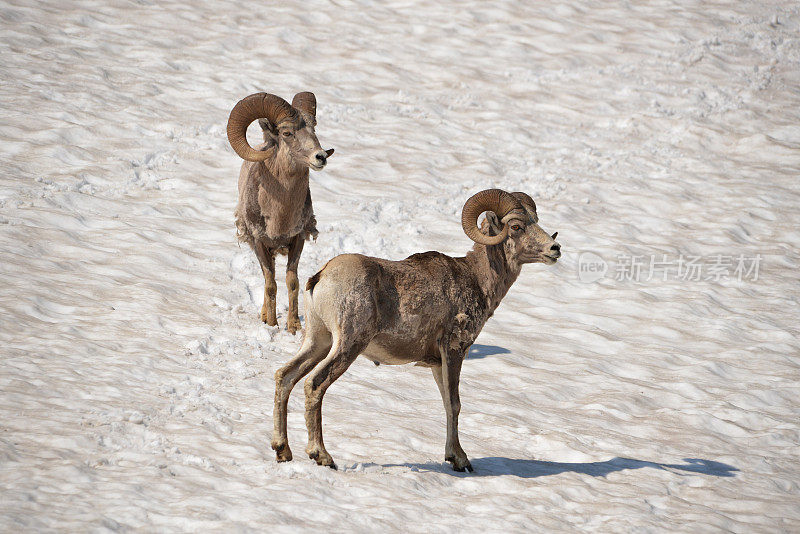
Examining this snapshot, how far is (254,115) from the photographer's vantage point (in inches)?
527

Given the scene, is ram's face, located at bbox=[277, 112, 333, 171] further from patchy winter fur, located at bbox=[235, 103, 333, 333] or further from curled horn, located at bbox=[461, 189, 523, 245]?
curled horn, located at bbox=[461, 189, 523, 245]

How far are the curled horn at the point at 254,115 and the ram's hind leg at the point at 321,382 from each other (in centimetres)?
524

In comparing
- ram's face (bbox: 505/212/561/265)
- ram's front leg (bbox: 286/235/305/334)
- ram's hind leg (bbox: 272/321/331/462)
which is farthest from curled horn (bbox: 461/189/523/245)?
ram's front leg (bbox: 286/235/305/334)

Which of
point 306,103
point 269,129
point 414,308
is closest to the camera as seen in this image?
point 414,308

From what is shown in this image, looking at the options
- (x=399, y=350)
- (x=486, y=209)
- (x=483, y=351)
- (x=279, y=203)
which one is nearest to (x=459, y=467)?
(x=399, y=350)

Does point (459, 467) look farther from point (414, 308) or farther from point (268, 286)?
point (268, 286)

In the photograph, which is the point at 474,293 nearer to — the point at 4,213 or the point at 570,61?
the point at 4,213

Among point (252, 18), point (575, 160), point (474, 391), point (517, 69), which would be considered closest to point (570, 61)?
point (517, 69)

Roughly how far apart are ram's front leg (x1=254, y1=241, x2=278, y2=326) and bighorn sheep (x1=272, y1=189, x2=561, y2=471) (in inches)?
179

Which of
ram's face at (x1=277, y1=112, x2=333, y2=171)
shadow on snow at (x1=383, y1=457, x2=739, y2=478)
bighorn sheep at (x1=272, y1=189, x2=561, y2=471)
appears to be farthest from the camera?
ram's face at (x1=277, y1=112, x2=333, y2=171)

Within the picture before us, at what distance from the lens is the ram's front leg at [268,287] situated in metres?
13.8

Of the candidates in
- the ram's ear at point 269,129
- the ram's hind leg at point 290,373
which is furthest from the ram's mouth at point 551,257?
the ram's ear at point 269,129

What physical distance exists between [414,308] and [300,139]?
4824mm

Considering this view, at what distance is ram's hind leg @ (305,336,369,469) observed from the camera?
8750 millimetres
